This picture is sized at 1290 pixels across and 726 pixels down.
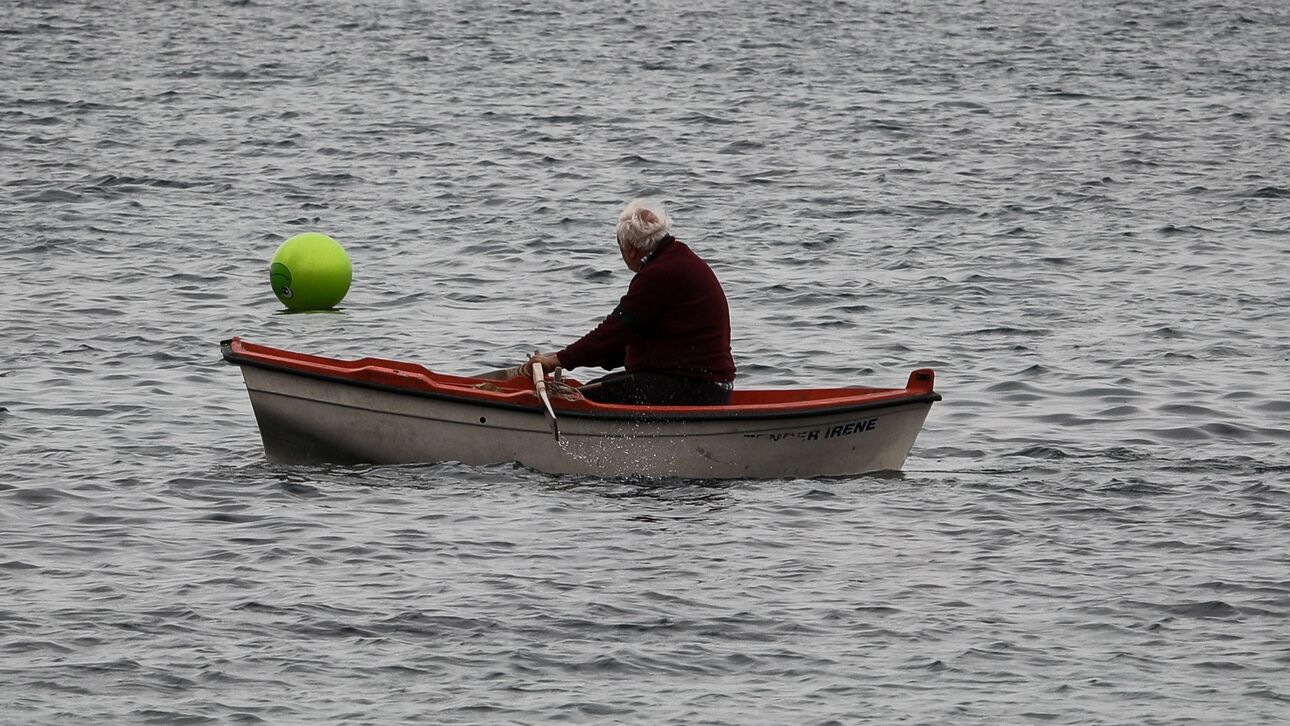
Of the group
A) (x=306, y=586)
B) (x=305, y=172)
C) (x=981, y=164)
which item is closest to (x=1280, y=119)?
(x=981, y=164)

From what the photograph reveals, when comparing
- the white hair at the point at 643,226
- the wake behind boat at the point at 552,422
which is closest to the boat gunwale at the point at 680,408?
the wake behind boat at the point at 552,422

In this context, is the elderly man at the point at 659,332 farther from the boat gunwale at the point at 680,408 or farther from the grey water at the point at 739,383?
the grey water at the point at 739,383

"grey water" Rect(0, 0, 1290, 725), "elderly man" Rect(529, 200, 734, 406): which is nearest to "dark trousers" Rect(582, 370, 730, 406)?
"elderly man" Rect(529, 200, 734, 406)

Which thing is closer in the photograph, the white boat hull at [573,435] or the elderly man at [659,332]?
the white boat hull at [573,435]

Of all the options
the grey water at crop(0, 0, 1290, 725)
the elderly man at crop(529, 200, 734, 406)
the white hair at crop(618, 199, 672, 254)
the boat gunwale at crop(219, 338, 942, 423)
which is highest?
the white hair at crop(618, 199, 672, 254)

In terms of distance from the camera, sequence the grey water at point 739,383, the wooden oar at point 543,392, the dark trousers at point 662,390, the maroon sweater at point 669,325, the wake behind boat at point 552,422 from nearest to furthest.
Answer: the grey water at point 739,383, the wooden oar at point 543,392, the wake behind boat at point 552,422, the maroon sweater at point 669,325, the dark trousers at point 662,390

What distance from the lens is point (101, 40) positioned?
36312mm

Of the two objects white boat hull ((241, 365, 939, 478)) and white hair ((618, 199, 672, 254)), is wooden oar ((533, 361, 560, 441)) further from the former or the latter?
white hair ((618, 199, 672, 254))

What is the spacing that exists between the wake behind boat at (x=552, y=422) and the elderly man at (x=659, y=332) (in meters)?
0.36

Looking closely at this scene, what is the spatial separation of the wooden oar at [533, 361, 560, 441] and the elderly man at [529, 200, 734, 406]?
0.11m

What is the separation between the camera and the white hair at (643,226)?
10.8 metres

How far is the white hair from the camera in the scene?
35.5 feet

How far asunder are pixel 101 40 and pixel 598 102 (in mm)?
11192

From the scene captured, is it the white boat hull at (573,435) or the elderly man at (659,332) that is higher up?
the elderly man at (659,332)
